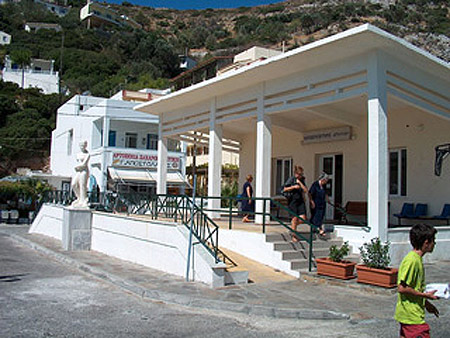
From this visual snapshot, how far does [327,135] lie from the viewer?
50.6ft

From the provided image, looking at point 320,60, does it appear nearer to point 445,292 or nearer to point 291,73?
point 291,73

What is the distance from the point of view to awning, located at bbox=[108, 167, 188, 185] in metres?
29.9

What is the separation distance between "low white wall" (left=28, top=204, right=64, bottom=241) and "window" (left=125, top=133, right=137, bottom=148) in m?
12.3

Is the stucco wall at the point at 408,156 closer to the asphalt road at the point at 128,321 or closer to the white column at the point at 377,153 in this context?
the white column at the point at 377,153

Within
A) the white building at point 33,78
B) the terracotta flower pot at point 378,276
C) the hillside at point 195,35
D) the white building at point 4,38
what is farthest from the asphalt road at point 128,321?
the white building at point 4,38

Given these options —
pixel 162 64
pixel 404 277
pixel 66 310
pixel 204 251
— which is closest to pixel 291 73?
pixel 204 251

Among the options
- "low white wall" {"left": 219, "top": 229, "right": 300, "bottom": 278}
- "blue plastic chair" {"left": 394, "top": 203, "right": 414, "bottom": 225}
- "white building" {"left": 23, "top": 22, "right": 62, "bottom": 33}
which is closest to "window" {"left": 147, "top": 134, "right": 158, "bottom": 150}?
"low white wall" {"left": 219, "top": 229, "right": 300, "bottom": 278}

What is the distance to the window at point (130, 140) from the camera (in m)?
32.2

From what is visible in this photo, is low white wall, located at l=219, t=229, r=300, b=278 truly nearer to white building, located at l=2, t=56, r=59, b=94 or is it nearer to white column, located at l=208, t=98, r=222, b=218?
white column, located at l=208, t=98, r=222, b=218

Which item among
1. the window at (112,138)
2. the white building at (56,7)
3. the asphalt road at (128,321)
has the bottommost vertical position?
the asphalt road at (128,321)

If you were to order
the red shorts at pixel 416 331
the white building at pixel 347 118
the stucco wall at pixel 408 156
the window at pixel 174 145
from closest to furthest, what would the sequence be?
the red shorts at pixel 416 331 < the white building at pixel 347 118 < the stucco wall at pixel 408 156 < the window at pixel 174 145

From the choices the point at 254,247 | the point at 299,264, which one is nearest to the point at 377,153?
the point at 299,264

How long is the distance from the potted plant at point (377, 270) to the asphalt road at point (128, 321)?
38.7 inches

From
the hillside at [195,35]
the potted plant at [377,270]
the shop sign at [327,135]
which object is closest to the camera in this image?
the potted plant at [377,270]
